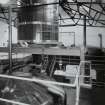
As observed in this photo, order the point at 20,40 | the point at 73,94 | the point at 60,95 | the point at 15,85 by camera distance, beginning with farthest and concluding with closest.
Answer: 1. the point at 20,40
2. the point at 73,94
3. the point at 60,95
4. the point at 15,85

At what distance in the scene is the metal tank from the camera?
172 inches

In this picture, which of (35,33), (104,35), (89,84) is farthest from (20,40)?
(104,35)

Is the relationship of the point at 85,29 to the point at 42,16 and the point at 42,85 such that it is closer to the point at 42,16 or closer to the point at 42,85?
the point at 42,16

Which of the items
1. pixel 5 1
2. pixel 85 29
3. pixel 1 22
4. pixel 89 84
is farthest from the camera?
pixel 1 22

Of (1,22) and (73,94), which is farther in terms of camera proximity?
(1,22)

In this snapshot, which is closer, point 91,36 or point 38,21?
point 38,21

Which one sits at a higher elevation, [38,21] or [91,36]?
[38,21]

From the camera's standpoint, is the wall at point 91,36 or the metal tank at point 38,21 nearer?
the metal tank at point 38,21

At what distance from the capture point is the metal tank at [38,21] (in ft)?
14.4

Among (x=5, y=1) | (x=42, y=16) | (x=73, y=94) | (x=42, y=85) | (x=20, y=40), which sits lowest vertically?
(x=73, y=94)

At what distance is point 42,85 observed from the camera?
2076mm

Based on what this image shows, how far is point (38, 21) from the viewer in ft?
14.6

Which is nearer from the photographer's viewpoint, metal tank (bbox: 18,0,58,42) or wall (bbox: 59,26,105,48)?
metal tank (bbox: 18,0,58,42)

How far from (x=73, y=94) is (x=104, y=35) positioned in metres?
7.73
